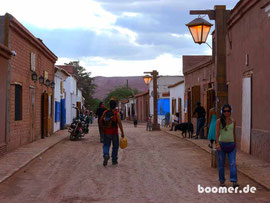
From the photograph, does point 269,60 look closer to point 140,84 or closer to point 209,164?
point 209,164

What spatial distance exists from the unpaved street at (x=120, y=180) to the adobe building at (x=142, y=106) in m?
39.5

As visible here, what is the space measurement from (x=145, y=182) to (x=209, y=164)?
127 inches

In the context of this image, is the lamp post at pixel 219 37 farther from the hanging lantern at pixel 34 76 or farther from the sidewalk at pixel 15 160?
the hanging lantern at pixel 34 76

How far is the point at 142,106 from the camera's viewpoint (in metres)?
57.1

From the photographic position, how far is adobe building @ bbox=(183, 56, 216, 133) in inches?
790

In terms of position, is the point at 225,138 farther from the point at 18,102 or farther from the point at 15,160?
the point at 18,102

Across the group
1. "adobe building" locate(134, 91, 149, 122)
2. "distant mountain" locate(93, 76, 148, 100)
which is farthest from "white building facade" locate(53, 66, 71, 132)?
"distant mountain" locate(93, 76, 148, 100)

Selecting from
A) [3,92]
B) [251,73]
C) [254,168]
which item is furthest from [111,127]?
[251,73]

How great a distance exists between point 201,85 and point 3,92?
11192mm

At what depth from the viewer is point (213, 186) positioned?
8.17 meters

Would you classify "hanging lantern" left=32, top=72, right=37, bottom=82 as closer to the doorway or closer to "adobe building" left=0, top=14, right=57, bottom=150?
"adobe building" left=0, top=14, right=57, bottom=150

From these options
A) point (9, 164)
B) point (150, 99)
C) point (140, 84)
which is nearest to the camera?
point (9, 164)

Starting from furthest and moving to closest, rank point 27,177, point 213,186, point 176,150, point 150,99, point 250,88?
1. point 150,99
2. point 176,150
3. point 250,88
4. point 27,177
5. point 213,186

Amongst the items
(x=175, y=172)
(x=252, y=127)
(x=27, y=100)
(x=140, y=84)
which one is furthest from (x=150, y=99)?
(x=140, y=84)
